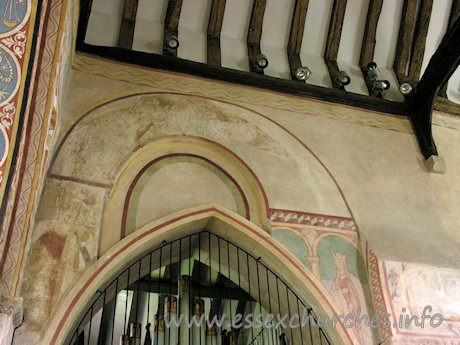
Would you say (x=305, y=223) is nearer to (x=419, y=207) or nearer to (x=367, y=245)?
(x=367, y=245)

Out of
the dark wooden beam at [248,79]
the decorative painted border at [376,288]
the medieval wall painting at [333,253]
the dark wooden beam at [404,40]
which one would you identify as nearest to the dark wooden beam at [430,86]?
the dark wooden beam at [248,79]

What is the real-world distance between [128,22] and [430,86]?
3.74 meters

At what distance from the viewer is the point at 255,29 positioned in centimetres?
718

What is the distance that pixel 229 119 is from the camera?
623 cm

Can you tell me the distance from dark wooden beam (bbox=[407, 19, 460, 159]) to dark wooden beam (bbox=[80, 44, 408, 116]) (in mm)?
195

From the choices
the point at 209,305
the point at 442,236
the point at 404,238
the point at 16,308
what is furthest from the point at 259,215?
the point at 209,305

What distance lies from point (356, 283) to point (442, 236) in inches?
49.2

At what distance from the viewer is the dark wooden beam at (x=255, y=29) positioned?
7.09m

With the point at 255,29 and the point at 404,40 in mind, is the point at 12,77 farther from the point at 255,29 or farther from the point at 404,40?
the point at 404,40

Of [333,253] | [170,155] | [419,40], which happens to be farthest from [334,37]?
[333,253]

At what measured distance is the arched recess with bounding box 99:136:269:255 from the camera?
16.8ft

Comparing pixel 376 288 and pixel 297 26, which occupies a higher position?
pixel 297 26

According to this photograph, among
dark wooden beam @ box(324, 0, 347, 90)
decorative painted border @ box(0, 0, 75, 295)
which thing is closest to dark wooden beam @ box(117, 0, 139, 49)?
decorative painted border @ box(0, 0, 75, 295)

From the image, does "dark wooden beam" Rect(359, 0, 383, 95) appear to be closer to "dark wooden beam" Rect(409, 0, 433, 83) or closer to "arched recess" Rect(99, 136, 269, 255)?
"dark wooden beam" Rect(409, 0, 433, 83)
